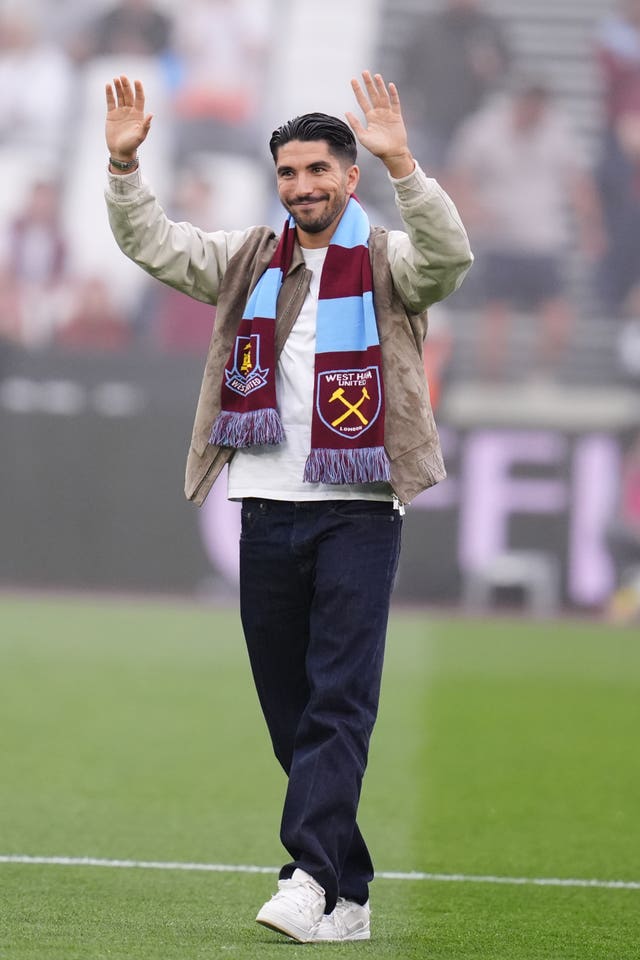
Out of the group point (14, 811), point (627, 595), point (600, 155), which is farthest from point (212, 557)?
point (14, 811)

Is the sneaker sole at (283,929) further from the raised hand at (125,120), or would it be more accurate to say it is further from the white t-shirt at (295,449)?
the raised hand at (125,120)

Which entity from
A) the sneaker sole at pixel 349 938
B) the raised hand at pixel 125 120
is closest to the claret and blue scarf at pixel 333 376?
the raised hand at pixel 125 120

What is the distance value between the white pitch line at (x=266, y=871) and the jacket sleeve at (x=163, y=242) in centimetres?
169

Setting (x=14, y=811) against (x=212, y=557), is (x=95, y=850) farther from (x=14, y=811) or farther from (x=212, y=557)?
(x=212, y=557)

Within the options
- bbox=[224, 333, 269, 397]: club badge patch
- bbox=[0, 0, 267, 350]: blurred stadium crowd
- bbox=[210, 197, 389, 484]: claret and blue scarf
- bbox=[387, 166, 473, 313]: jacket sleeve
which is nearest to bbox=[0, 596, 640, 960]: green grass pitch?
bbox=[210, 197, 389, 484]: claret and blue scarf

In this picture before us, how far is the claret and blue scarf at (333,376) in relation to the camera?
163 inches

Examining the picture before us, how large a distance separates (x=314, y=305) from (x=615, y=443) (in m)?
12.3

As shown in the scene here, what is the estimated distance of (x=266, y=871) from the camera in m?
5.17

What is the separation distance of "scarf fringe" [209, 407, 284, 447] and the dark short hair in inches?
24.1

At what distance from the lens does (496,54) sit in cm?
1944

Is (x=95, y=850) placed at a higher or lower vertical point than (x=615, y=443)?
lower

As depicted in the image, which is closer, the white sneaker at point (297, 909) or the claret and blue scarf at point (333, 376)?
the white sneaker at point (297, 909)

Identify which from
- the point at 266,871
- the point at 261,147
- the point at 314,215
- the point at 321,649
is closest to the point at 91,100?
the point at 261,147

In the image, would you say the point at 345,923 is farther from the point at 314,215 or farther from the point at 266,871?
the point at 314,215
